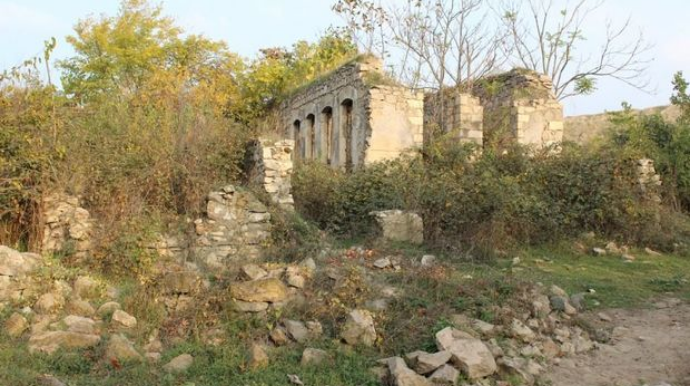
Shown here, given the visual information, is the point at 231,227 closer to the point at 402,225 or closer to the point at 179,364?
the point at 402,225

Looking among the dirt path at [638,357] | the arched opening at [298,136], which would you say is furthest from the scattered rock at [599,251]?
the arched opening at [298,136]

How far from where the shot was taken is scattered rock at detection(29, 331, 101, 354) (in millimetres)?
4905

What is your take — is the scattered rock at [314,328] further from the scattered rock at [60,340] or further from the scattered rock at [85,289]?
the scattered rock at [85,289]

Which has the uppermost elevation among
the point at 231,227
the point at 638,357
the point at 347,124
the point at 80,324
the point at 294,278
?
the point at 347,124

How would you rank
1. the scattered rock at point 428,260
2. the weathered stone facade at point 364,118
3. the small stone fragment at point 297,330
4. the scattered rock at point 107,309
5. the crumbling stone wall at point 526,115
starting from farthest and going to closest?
the crumbling stone wall at point 526,115, the weathered stone facade at point 364,118, the scattered rock at point 428,260, the scattered rock at point 107,309, the small stone fragment at point 297,330

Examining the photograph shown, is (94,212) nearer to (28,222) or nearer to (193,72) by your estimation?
(28,222)

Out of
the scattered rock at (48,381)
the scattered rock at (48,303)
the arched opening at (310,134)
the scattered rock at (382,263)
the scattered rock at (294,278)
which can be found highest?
the arched opening at (310,134)

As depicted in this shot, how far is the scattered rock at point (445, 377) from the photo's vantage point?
14.6 feet

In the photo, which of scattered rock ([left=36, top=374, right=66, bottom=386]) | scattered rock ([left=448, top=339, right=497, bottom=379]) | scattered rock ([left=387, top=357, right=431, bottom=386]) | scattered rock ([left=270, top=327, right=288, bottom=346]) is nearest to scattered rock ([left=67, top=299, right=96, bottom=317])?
scattered rock ([left=36, top=374, right=66, bottom=386])

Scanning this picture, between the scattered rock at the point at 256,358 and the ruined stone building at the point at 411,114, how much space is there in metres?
8.57

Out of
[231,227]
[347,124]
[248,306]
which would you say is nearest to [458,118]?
[347,124]

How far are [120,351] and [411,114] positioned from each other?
10760 millimetres

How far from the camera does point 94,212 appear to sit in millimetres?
8109

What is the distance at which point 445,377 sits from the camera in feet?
14.7
